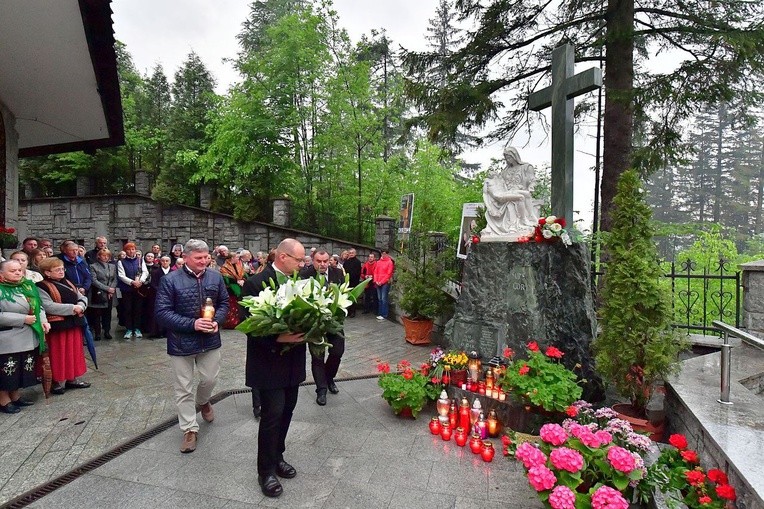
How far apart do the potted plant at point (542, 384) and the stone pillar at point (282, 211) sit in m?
11.5

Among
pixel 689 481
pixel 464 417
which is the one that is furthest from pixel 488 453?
pixel 689 481

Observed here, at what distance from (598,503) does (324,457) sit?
2.12m

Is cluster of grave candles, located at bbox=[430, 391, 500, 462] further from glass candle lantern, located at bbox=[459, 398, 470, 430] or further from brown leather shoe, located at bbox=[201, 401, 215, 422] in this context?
brown leather shoe, located at bbox=[201, 401, 215, 422]

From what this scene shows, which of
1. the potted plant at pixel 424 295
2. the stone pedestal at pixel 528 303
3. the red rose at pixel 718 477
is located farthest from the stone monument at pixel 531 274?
the red rose at pixel 718 477

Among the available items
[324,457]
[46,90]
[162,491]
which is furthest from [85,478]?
[46,90]

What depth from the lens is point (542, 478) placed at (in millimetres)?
2404

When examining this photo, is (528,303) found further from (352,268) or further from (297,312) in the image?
(352,268)

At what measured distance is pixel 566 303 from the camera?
5031 millimetres

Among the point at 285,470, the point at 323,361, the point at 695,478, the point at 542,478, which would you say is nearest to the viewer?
the point at 542,478

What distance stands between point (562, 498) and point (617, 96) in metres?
6.74

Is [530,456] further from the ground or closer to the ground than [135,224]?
closer to the ground

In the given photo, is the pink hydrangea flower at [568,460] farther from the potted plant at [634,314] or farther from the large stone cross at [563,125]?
the large stone cross at [563,125]

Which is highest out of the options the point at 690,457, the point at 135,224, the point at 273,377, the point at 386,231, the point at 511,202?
the point at 135,224

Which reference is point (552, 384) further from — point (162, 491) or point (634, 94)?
point (634, 94)
